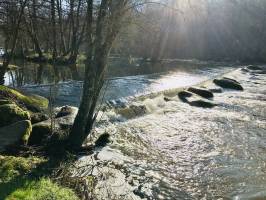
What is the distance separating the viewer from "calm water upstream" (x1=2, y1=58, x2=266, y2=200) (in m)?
9.84

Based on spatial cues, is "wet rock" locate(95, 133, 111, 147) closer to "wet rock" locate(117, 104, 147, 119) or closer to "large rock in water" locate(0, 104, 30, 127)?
"large rock in water" locate(0, 104, 30, 127)

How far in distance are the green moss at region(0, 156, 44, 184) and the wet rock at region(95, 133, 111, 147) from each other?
9.94 ft

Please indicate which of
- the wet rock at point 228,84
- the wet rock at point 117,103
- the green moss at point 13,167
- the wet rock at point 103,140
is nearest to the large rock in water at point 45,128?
the wet rock at point 103,140

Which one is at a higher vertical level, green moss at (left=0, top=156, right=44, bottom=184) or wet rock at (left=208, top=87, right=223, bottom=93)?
green moss at (left=0, top=156, right=44, bottom=184)

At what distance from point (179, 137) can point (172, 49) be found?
2841 inches

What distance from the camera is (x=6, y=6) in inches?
1024

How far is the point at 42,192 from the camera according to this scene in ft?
25.6

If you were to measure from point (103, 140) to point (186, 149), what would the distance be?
276cm

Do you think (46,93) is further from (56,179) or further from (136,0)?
(56,179)

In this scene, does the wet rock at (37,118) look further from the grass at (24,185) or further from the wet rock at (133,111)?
the wet rock at (133,111)

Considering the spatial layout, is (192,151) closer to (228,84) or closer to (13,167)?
(13,167)

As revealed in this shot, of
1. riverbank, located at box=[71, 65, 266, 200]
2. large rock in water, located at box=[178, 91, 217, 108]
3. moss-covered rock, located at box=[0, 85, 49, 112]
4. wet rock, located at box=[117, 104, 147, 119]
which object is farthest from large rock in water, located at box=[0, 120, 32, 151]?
large rock in water, located at box=[178, 91, 217, 108]

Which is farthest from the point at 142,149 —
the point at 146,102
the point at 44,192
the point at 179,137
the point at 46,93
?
the point at 46,93

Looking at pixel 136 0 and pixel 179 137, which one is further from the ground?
pixel 136 0
